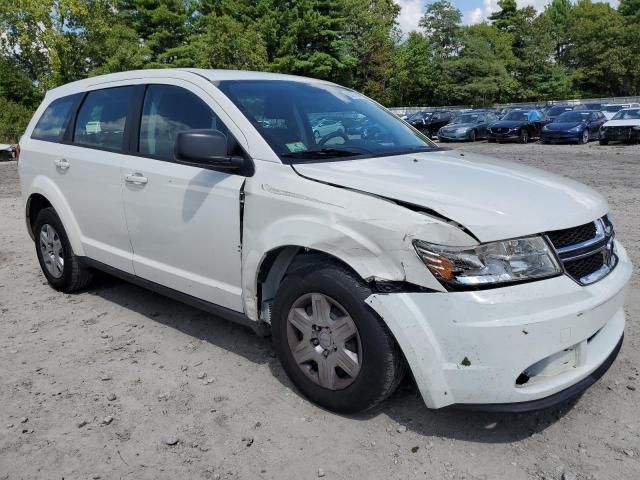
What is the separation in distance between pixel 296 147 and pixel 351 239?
84cm

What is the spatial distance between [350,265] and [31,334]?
2723mm

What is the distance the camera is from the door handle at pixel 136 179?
3.64m

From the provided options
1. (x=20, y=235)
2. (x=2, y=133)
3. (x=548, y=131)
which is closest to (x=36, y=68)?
(x=2, y=133)

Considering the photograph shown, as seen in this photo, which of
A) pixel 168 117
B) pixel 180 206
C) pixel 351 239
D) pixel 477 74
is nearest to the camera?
pixel 351 239

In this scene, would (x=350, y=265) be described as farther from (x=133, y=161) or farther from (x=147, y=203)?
(x=133, y=161)

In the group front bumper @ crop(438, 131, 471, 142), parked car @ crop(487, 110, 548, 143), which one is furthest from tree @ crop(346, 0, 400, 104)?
parked car @ crop(487, 110, 548, 143)

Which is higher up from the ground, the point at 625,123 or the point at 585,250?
the point at 585,250

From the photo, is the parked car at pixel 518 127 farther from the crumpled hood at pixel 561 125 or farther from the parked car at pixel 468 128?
the parked car at pixel 468 128

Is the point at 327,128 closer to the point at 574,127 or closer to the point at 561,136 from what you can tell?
the point at 561,136

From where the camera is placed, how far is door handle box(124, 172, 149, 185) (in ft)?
12.0

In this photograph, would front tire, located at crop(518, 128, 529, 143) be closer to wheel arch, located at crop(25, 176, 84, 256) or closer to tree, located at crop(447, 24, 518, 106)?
wheel arch, located at crop(25, 176, 84, 256)

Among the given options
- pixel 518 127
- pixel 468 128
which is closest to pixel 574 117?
pixel 518 127

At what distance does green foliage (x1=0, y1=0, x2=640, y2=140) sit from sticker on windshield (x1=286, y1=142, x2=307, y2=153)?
A: 25.8 meters

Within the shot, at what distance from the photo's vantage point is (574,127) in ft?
73.9
